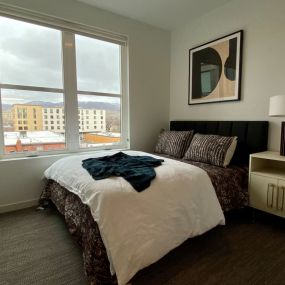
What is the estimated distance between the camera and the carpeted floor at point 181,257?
144cm

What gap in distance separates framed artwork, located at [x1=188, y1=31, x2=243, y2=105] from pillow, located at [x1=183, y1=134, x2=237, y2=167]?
0.66 metres

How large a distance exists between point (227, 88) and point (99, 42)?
6.39 feet

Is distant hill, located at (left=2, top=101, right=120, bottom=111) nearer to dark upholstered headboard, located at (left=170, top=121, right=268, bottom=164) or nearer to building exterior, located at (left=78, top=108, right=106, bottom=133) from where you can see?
building exterior, located at (left=78, top=108, right=106, bottom=133)

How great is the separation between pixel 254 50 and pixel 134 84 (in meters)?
1.69

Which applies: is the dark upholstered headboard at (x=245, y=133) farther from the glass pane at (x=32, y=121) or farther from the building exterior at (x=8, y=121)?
the building exterior at (x=8, y=121)

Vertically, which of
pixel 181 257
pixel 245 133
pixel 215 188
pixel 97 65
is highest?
pixel 97 65

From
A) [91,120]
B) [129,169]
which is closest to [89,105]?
[91,120]

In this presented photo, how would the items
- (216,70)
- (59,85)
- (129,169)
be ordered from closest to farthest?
(129,169)
(59,85)
(216,70)

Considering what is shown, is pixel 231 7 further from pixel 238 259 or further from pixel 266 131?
pixel 238 259

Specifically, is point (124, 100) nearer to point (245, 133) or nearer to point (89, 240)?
point (245, 133)

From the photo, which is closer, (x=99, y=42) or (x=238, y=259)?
(x=238, y=259)

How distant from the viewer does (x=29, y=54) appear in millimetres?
2535

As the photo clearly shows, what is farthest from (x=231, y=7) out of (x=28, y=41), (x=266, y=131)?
(x=28, y=41)

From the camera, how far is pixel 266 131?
2.37 metres
